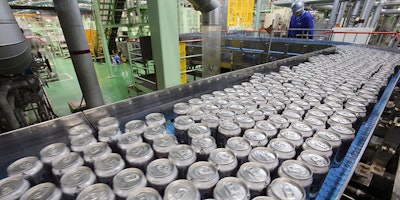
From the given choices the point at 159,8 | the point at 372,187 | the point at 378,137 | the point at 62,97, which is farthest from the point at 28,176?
the point at 62,97

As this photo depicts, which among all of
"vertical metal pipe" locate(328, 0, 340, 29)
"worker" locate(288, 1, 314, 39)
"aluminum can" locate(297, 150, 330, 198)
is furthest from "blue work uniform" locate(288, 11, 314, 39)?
"aluminum can" locate(297, 150, 330, 198)

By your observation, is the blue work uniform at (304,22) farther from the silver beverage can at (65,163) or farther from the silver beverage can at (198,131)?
the silver beverage can at (65,163)

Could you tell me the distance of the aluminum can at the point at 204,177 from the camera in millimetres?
581

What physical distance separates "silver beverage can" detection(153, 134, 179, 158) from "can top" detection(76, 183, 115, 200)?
0.70 feet

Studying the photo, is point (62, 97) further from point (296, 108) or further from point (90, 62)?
point (296, 108)

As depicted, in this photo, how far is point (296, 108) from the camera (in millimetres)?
1069

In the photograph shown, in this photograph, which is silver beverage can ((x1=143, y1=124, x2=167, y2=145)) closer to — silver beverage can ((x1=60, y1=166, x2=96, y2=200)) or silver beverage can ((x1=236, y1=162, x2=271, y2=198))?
silver beverage can ((x1=60, y1=166, x2=96, y2=200))

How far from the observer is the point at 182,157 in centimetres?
68

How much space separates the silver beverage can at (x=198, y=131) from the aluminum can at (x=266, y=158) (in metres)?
0.21

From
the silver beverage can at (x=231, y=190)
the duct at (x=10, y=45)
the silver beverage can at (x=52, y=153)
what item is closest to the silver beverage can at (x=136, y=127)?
the silver beverage can at (x=52, y=153)

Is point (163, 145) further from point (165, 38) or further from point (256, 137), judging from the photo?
point (165, 38)

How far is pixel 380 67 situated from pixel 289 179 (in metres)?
2.12

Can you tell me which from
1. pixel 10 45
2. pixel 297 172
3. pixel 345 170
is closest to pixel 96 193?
pixel 297 172

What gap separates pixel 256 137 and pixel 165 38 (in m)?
1.61
